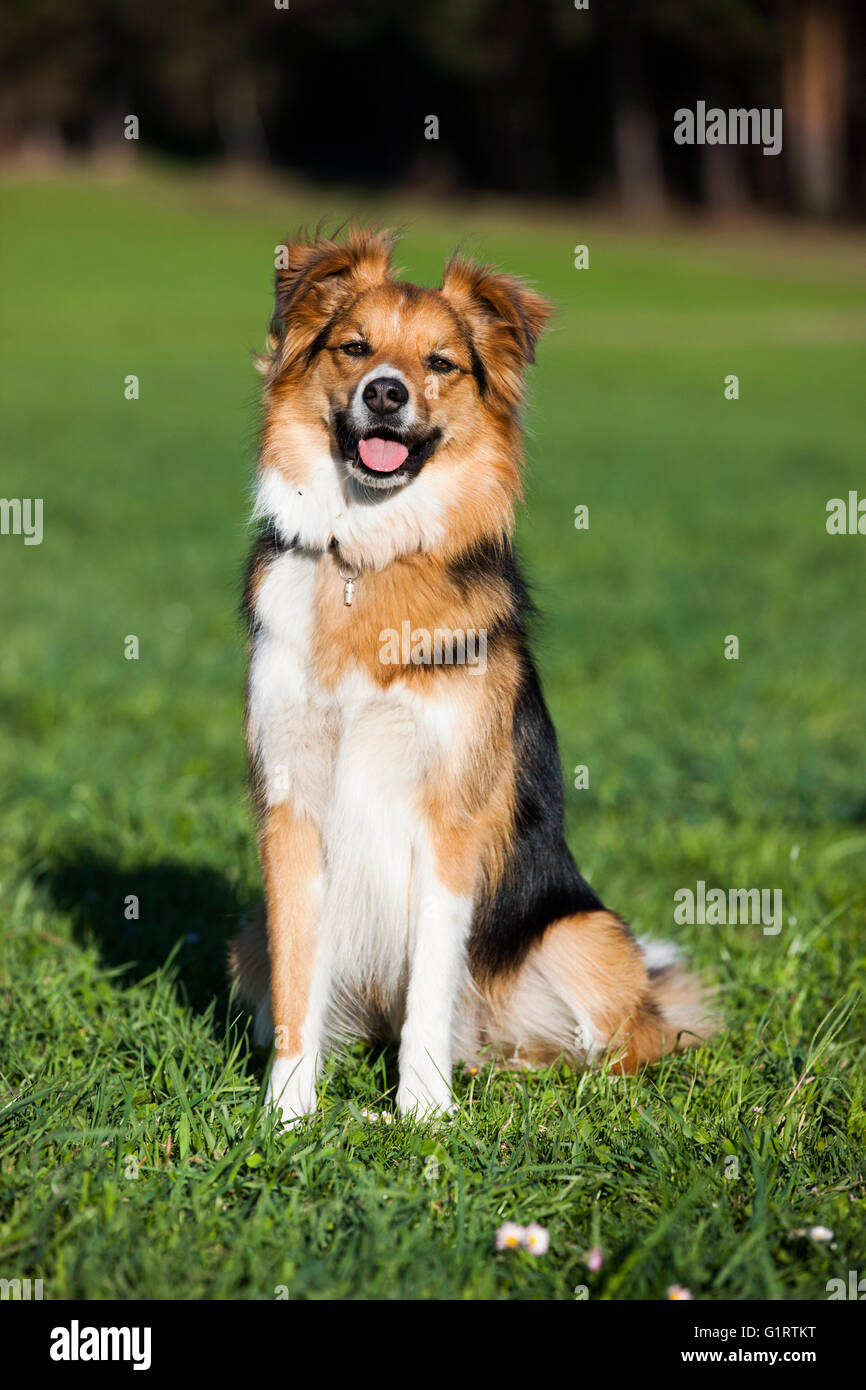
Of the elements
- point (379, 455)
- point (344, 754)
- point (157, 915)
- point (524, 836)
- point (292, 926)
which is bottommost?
point (292, 926)

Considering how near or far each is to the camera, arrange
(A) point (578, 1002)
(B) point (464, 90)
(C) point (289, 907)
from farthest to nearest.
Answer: (B) point (464, 90), (A) point (578, 1002), (C) point (289, 907)

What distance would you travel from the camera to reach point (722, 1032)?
158 inches

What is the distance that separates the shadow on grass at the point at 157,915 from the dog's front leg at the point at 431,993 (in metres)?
0.74

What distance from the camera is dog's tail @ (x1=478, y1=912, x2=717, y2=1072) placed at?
12.2ft

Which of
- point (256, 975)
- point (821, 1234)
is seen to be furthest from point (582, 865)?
point (821, 1234)

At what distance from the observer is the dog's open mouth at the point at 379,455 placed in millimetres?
3393

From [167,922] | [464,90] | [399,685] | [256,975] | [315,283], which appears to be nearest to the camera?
[399,685]

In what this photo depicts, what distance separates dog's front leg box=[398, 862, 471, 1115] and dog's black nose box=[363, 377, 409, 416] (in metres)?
1.20

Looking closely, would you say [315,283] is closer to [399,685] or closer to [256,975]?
[399,685]

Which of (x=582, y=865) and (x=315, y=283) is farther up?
(x=315, y=283)

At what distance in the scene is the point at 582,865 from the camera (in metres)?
5.45

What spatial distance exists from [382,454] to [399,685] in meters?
0.62

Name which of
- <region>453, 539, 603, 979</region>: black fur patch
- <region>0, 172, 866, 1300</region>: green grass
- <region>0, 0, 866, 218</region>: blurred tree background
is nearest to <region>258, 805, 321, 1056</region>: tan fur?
<region>0, 172, 866, 1300</region>: green grass
